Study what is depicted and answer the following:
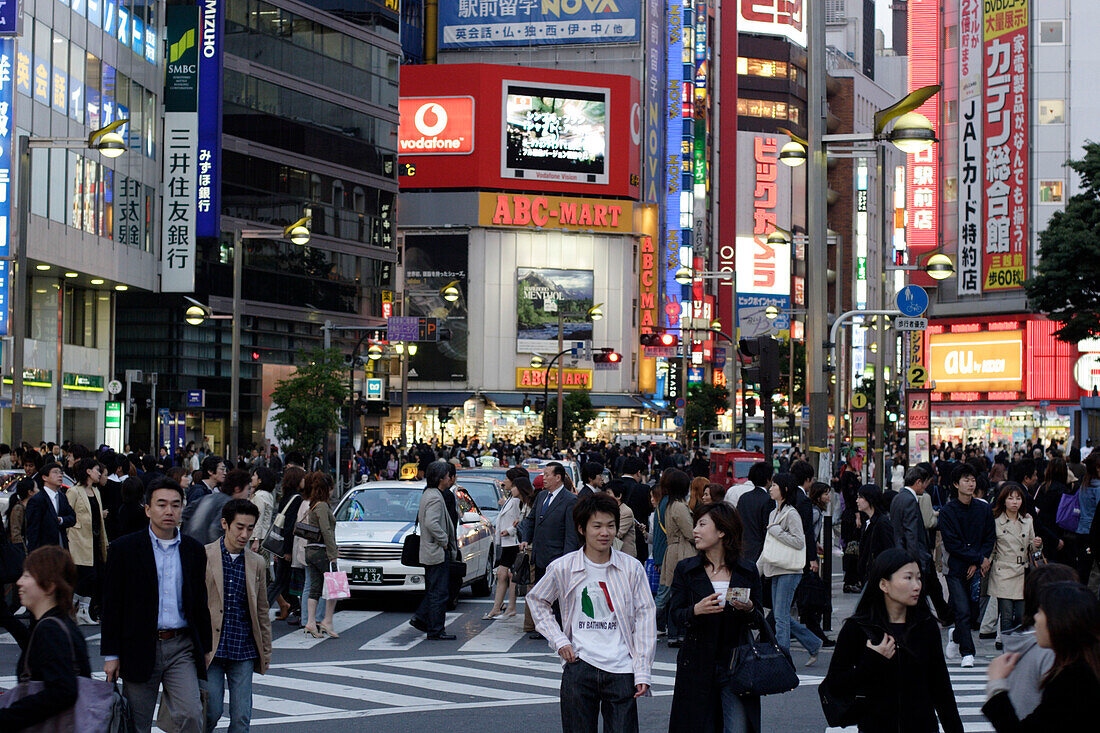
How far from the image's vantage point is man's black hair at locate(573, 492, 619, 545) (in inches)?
279

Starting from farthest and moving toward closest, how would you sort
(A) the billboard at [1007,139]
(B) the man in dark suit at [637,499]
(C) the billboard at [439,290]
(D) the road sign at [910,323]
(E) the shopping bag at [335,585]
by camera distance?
1. (C) the billboard at [439,290]
2. (A) the billboard at [1007,139]
3. (D) the road sign at [910,323]
4. (B) the man in dark suit at [637,499]
5. (E) the shopping bag at [335,585]

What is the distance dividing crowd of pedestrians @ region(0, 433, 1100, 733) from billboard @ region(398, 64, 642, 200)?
71998mm

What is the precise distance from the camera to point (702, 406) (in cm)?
8244

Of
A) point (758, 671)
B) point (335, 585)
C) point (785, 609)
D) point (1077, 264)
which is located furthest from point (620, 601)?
point (1077, 264)

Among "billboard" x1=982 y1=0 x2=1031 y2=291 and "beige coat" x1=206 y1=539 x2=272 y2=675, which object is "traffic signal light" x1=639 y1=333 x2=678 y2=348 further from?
"beige coat" x1=206 y1=539 x2=272 y2=675

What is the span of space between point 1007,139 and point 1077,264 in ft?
135

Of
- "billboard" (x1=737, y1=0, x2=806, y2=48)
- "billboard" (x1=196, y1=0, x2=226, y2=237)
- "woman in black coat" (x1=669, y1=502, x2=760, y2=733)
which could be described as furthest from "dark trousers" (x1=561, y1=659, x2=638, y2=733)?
"billboard" (x1=737, y1=0, x2=806, y2=48)

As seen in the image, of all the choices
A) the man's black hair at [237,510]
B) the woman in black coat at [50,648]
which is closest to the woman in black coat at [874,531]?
the man's black hair at [237,510]

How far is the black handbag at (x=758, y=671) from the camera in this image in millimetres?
6926

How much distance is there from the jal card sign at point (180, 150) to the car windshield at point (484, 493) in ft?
89.1

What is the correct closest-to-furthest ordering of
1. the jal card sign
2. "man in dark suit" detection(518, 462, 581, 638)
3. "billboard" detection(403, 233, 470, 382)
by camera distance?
"man in dark suit" detection(518, 462, 581, 638), the jal card sign, "billboard" detection(403, 233, 470, 382)

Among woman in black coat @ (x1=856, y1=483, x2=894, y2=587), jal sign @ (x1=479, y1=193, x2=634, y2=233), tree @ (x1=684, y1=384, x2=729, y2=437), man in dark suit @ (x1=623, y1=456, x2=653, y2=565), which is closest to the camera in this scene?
woman in black coat @ (x1=856, y1=483, x2=894, y2=587)

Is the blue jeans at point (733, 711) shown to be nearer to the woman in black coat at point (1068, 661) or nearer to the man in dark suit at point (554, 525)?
the woman in black coat at point (1068, 661)

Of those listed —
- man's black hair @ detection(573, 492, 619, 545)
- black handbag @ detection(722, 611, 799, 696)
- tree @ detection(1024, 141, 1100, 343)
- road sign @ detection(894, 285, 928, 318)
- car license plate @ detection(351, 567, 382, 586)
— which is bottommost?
car license plate @ detection(351, 567, 382, 586)
